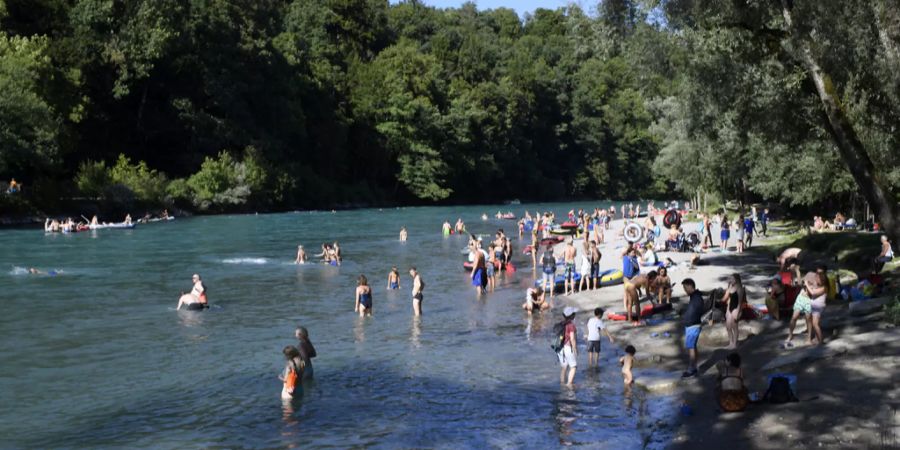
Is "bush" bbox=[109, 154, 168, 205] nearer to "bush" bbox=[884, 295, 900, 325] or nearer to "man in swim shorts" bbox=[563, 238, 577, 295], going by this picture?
"man in swim shorts" bbox=[563, 238, 577, 295]

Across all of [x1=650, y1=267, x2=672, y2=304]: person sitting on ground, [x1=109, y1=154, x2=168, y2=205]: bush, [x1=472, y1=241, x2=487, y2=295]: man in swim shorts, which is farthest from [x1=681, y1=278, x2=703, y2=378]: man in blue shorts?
[x1=109, y1=154, x2=168, y2=205]: bush

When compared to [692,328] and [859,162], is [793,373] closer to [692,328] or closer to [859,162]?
[692,328]

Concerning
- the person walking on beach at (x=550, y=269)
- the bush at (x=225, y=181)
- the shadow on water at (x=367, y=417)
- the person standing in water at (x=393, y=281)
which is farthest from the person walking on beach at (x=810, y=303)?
the bush at (x=225, y=181)

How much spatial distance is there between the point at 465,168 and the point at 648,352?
88457 mm

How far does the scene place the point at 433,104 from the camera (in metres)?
104

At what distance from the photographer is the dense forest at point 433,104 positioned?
18.5 meters

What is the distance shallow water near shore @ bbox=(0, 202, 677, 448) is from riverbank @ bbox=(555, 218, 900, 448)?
669mm

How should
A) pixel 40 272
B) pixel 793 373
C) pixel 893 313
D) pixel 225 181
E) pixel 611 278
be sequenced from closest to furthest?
1. pixel 793 373
2. pixel 893 313
3. pixel 611 278
4. pixel 40 272
5. pixel 225 181

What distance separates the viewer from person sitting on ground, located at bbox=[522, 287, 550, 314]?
78.6ft

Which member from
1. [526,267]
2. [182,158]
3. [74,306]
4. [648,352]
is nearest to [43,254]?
[74,306]

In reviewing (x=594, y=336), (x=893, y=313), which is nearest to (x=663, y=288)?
(x=594, y=336)

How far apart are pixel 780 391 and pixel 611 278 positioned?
1593cm

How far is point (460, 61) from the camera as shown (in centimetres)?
11456

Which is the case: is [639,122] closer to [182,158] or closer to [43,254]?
[182,158]
